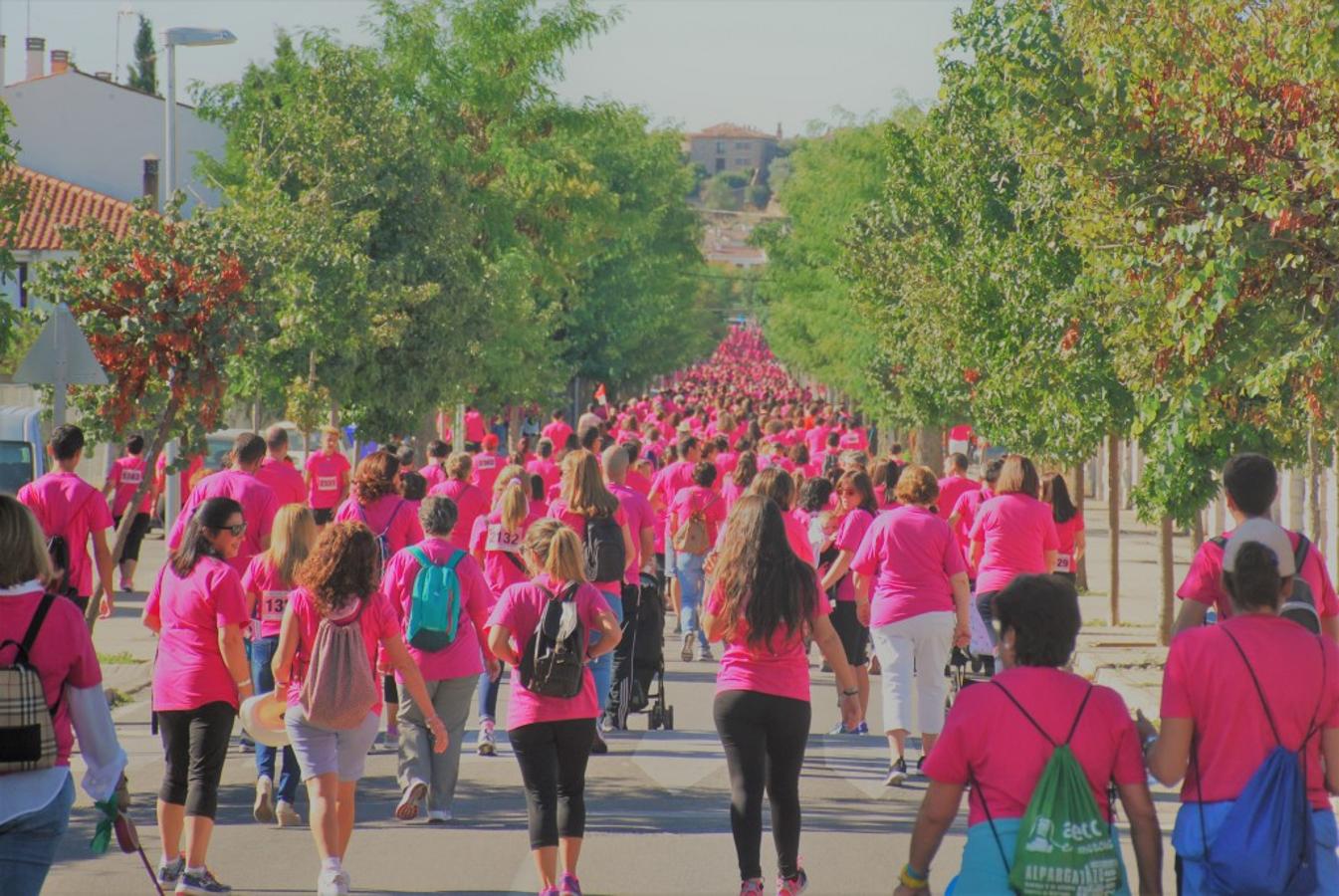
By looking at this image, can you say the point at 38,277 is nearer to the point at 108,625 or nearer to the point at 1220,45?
the point at 108,625

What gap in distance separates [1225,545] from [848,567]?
5366 millimetres

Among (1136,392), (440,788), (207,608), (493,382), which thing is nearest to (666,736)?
(440,788)

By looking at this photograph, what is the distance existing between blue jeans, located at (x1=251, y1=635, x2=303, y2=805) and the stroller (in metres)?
2.72

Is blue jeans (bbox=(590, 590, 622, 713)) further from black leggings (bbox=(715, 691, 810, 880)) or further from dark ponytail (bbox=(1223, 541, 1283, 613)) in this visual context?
dark ponytail (bbox=(1223, 541, 1283, 613))

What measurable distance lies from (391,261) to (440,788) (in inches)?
599

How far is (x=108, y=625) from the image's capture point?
1858 cm

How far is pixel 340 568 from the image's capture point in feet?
25.5

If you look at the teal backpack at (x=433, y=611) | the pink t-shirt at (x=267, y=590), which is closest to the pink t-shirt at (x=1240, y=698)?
the teal backpack at (x=433, y=611)

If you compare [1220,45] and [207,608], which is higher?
[1220,45]

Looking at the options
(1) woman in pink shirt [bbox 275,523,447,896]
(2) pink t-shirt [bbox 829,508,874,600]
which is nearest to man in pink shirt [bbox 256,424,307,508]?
(2) pink t-shirt [bbox 829,508,874,600]

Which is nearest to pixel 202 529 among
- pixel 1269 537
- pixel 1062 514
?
pixel 1269 537

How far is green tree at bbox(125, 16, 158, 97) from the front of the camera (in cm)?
9181

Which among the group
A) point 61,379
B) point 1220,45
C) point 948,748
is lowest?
point 948,748

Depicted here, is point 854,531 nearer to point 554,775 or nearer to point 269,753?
point 269,753
